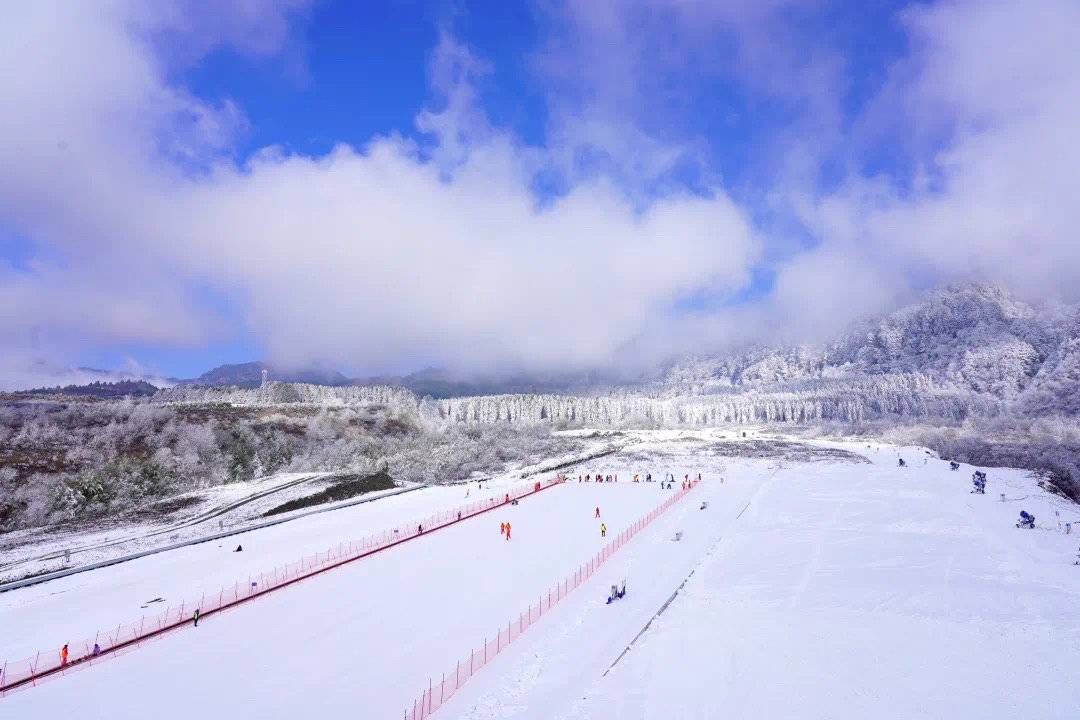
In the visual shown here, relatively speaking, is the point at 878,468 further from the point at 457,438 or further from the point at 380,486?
the point at 457,438

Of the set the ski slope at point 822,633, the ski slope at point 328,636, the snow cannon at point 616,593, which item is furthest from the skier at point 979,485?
the snow cannon at point 616,593

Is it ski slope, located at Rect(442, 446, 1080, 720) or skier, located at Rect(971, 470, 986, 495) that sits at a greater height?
skier, located at Rect(971, 470, 986, 495)

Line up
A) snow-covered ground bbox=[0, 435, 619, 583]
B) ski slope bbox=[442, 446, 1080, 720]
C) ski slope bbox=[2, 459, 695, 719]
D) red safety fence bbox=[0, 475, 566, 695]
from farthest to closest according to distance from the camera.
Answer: snow-covered ground bbox=[0, 435, 619, 583], red safety fence bbox=[0, 475, 566, 695], ski slope bbox=[2, 459, 695, 719], ski slope bbox=[442, 446, 1080, 720]

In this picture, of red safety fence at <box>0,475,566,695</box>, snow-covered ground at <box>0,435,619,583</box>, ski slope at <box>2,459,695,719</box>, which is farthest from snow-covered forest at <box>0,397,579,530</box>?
ski slope at <box>2,459,695,719</box>

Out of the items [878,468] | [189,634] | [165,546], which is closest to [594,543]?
[189,634]

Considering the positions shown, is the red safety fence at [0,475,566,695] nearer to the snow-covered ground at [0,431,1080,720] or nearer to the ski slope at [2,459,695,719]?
the ski slope at [2,459,695,719]

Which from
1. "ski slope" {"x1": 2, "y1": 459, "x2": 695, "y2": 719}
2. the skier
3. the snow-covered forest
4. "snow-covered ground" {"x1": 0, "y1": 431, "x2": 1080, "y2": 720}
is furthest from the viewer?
the snow-covered forest

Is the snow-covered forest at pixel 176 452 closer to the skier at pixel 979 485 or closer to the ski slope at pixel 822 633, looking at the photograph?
the ski slope at pixel 822 633
